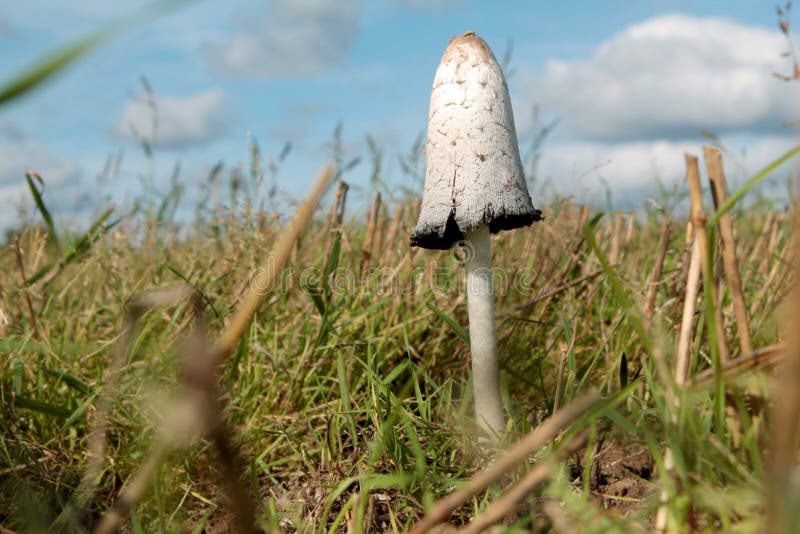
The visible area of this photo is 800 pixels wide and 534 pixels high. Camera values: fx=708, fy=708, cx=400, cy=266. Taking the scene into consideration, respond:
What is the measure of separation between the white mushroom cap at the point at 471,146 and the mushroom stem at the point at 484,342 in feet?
0.66

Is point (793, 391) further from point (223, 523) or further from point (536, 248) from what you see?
point (536, 248)

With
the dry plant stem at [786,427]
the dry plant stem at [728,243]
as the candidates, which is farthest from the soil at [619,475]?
the dry plant stem at [786,427]

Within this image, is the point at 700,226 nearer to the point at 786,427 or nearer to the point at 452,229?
the point at 786,427

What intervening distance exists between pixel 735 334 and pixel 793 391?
2433 mm

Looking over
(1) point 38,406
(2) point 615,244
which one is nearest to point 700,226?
(1) point 38,406

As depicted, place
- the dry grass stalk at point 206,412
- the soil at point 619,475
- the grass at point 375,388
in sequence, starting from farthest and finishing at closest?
the soil at point 619,475 → the grass at point 375,388 → the dry grass stalk at point 206,412

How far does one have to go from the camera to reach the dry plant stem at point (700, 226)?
1.44 m

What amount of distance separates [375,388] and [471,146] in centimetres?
87

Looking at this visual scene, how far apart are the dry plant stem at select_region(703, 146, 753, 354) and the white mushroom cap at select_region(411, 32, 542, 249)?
0.70m

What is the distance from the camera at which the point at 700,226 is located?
4.76ft

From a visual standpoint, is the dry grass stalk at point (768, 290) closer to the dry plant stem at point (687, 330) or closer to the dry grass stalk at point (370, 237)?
the dry plant stem at point (687, 330)

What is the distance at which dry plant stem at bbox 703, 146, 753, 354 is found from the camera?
5.15 feet

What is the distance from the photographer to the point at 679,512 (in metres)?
1.31

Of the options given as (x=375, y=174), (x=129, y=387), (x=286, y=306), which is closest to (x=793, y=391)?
(x=129, y=387)
